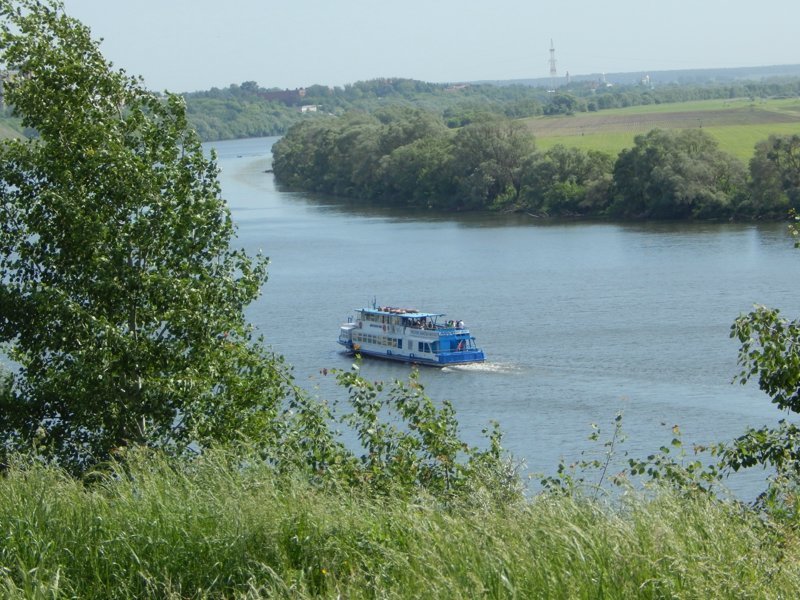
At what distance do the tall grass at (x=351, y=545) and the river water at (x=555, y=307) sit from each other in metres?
6.50

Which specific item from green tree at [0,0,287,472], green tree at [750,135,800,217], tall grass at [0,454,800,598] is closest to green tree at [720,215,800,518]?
tall grass at [0,454,800,598]

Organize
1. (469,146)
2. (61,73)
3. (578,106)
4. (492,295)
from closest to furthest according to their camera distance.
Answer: (61,73) < (492,295) < (469,146) < (578,106)

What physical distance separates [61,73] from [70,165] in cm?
65

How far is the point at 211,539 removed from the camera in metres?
5.11

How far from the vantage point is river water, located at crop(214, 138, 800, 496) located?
72.4 ft

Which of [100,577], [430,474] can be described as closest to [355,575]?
[100,577]

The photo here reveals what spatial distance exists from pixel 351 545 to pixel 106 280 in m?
4.43

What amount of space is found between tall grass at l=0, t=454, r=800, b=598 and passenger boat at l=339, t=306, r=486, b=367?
2394 centimetres

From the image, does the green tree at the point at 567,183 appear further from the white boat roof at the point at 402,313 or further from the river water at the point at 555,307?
the white boat roof at the point at 402,313

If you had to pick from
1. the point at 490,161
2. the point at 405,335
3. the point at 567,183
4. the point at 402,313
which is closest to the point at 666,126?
the point at 490,161

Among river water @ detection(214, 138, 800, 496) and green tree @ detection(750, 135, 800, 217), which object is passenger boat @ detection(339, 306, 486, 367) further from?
green tree @ detection(750, 135, 800, 217)

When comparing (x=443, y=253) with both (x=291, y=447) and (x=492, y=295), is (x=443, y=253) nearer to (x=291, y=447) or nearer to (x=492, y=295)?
(x=492, y=295)

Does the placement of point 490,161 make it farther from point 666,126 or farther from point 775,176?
point 666,126

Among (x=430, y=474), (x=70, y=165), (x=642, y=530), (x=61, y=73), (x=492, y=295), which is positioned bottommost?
(x=492, y=295)
